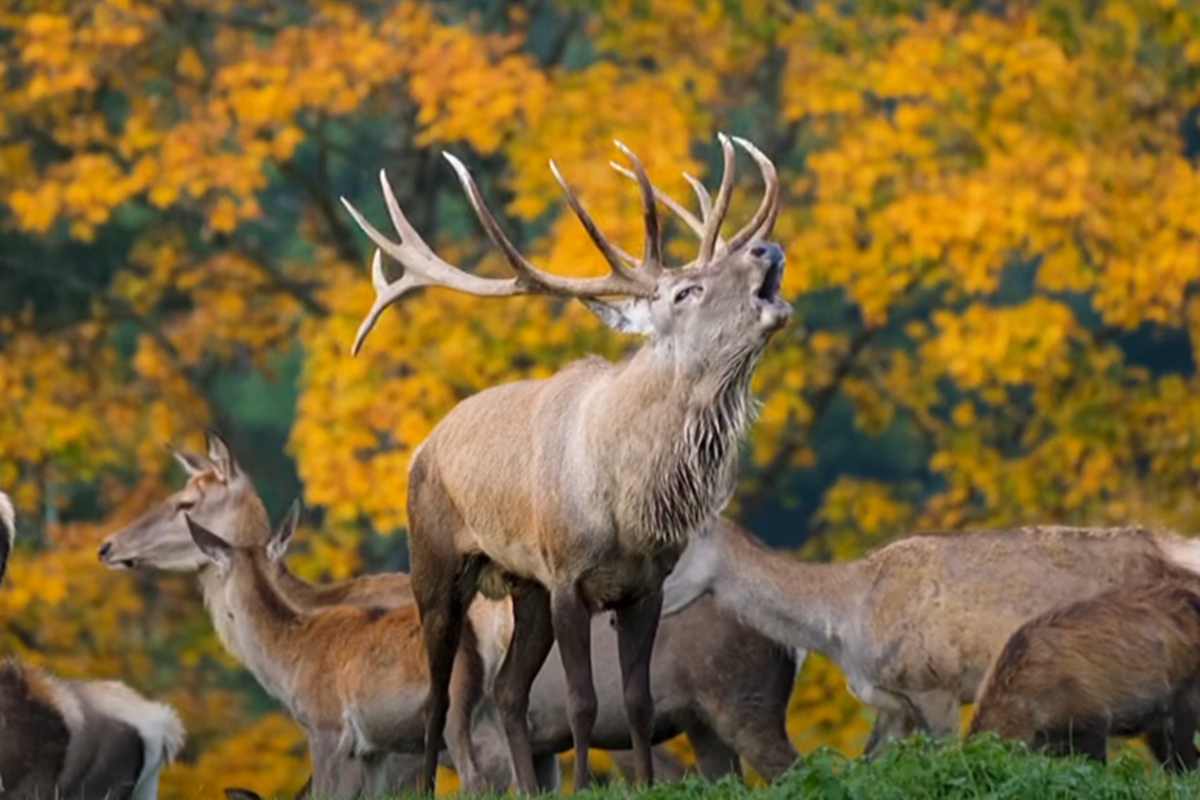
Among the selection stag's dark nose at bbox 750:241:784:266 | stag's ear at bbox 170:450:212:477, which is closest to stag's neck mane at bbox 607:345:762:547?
stag's dark nose at bbox 750:241:784:266

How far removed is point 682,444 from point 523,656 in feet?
4.04

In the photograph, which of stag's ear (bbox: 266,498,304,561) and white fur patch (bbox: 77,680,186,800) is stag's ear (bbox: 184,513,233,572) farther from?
white fur patch (bbox: 77,680,186,800)

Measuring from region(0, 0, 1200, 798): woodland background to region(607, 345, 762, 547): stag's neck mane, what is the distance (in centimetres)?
727

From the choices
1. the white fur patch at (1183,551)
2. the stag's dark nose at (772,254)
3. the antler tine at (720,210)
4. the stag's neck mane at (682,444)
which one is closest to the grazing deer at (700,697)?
the white fur patch at (1183,551)

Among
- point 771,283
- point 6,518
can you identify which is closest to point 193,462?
point 6,518

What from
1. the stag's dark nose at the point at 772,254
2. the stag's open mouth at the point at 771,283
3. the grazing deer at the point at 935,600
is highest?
the stag's dark nose at the point at 772,254

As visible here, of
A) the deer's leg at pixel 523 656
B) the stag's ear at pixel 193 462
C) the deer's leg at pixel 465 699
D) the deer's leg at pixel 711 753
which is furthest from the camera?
the stag's ear at pixel 193 462

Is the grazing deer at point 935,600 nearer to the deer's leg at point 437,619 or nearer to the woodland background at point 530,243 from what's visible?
the deer's leg at point 437,619

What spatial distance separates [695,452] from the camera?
373 inches

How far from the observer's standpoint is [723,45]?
2031cm

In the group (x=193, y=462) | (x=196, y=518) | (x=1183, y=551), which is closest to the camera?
(x=1183, y=551)

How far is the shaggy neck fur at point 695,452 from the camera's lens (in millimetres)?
9438

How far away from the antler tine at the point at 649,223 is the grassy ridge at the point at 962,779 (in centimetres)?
217

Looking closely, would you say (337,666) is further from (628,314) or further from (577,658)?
(628,314)
